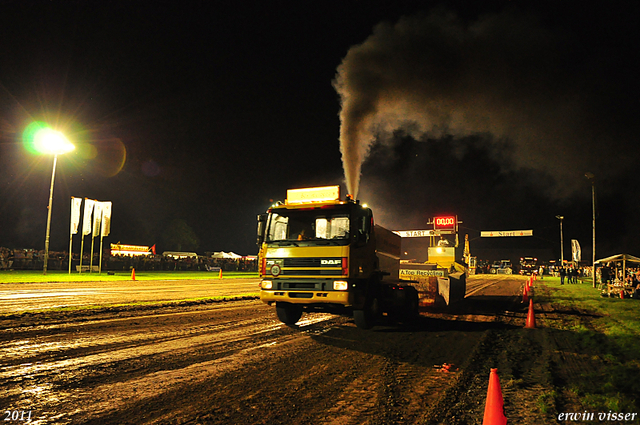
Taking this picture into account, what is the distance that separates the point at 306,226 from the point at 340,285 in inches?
66.4

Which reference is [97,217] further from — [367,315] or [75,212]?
[367,315]

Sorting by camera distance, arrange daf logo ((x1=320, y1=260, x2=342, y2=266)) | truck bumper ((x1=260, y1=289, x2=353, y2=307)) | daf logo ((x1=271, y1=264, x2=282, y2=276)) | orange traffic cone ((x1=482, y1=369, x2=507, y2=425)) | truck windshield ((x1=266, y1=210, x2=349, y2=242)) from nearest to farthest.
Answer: orange traffic cone ((x1=482, y1=369, x2=507, y2=425)) < truck bumper ((x1=260, y1=289, x2=353, y2=307)) < daf logo ((x1=320, y1=260, x2=342, y2=266)) < truck windshield ((x1=266, y1=210, x2=349, y2=242)) < daf logo ((x1=271, y1=264, x2=282, y2=276))

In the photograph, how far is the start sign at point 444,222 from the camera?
5859 cm

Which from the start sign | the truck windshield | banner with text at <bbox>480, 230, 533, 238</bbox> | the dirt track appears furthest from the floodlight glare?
banner with text at <bbox>480, 230, 533, 238</bbox>

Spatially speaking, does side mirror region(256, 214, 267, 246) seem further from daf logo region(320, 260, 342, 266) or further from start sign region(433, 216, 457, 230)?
start sign region(433, 216, 457, 230)

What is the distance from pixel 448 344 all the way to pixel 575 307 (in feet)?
36.2

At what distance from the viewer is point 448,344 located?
840 cm

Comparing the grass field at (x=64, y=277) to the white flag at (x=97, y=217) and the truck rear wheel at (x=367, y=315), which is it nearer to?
the white flag at (x=97, y=217)

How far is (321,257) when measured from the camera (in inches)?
365

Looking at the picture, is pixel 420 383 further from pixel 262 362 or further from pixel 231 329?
pixel 231 329

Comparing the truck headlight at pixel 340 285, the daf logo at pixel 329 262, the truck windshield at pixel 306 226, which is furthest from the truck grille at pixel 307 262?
the truck windshield at pixel 306 226

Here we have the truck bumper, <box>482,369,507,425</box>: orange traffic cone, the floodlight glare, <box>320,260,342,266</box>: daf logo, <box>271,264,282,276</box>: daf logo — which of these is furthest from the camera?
the floodlight glare

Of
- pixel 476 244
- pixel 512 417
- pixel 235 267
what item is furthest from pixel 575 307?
pixel 476 244

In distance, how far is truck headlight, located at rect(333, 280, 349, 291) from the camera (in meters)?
8.94
